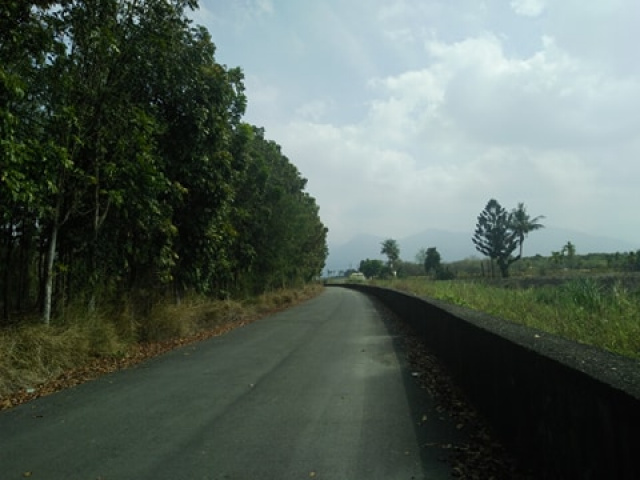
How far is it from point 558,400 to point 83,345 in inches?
347

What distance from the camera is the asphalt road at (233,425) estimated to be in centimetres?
471

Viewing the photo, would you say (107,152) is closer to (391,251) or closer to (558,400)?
(558,400)

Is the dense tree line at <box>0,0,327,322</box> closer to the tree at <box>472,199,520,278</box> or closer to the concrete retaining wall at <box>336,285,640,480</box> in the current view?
the concrete retaining wall at <box>336,285,640,480</box>

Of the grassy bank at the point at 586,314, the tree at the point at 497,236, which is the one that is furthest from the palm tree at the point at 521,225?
the grassy bank at the point at 586,314

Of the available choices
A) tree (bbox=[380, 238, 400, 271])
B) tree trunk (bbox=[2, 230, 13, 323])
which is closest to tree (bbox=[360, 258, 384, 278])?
tree (bbox=[380, 238, 400, 271])

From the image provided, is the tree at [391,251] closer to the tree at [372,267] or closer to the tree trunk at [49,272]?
the tree at [372,267]

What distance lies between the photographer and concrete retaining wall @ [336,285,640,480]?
3.06 m

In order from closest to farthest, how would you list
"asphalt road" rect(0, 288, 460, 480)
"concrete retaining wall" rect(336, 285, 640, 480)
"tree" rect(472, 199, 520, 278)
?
"concrete retaining wall" rect(336, 285, 640, 480)
"asphalt road" rect(0, 288, 460, 480)
"tree" rect(472, 199, 520, 278)

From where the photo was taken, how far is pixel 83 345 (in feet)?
32.6

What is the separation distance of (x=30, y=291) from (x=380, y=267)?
116 meters

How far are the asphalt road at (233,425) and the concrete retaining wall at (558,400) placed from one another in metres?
0.77

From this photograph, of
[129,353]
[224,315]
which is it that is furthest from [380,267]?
[129,353]

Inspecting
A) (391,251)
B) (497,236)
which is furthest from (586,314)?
(391,251)

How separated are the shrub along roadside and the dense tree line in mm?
833
